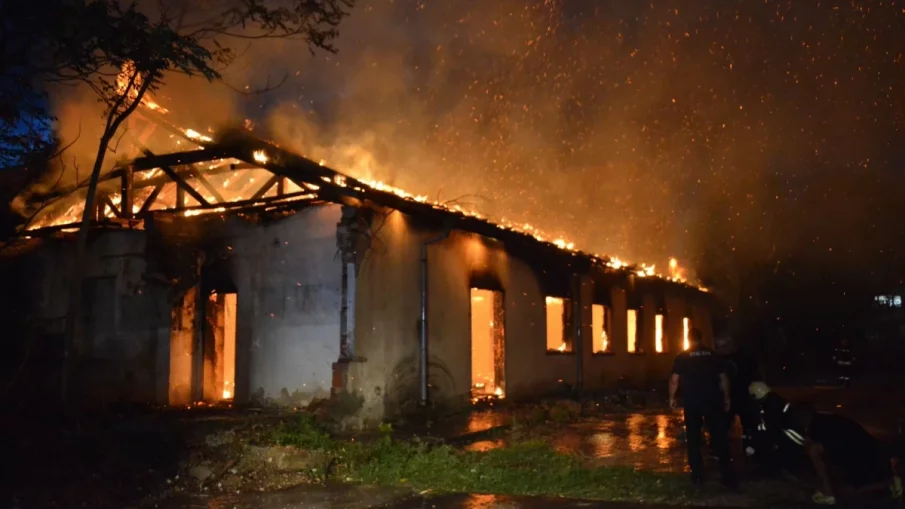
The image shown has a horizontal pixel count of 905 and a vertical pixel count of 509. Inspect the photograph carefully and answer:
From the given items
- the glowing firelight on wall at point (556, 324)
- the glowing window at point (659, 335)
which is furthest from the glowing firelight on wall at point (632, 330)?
the glowing firelight on wall at point (556, 324)

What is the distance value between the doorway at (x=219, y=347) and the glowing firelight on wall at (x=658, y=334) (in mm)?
14084

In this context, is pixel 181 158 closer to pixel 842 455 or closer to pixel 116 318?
pixel 116 318

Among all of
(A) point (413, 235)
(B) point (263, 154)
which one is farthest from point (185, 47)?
(A) point (413, 235)

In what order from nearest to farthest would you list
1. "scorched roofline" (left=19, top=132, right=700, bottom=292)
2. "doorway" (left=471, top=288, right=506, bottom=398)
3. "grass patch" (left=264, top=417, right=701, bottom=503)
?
"grass patch" (left=264, top=417, right=701, bottom=503) → "scorched roofline" (left=19, top=132, right=700, bottom=292) → "doorway" (left=471, top=288, right=506, bottom=398)

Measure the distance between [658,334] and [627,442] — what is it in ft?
46.1

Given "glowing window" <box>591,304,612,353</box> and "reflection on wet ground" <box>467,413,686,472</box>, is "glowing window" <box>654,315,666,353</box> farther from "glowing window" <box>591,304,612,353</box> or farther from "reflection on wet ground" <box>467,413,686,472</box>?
"reflection on wet ground" <box>467,413,686,472</box>

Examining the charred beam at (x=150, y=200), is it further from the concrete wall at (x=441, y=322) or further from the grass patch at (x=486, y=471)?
the grass patch at (x=486, y=471)

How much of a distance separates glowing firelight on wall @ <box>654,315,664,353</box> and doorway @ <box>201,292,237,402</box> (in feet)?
46.2

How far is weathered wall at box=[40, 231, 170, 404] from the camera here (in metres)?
13.5

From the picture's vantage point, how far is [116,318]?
1399cm

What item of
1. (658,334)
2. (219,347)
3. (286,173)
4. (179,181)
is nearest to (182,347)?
(219,347)

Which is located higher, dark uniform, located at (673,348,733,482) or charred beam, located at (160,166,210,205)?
charred beam, located at (160,166,210,205)

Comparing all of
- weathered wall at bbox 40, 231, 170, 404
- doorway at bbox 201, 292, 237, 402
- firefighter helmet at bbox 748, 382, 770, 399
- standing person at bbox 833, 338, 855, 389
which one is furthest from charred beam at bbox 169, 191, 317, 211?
standing person at bbox 833, 338, 855, 389

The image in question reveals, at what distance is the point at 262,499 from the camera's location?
7688 millimetres
